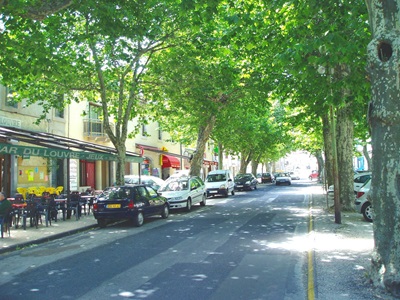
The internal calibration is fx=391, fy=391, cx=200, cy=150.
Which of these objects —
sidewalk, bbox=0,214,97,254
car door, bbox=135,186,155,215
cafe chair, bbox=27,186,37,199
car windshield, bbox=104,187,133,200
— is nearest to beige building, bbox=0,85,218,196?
cafe chair, bbox=27,186,37,199

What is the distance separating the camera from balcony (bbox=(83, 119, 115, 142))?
2541 cm

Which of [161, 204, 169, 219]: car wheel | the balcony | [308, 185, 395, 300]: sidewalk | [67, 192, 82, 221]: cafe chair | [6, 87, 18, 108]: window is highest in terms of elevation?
[6, 87, 18, 108]: window

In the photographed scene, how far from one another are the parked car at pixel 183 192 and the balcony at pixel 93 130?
362 inches

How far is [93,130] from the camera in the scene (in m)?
26.1

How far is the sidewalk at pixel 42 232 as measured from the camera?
10117mm

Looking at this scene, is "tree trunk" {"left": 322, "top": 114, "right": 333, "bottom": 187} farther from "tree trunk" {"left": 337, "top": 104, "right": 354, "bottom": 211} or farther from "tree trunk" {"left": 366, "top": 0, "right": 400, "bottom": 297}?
"tree trunk" {"left": 366, "top": 0, "right": 400, "bottom": 297}

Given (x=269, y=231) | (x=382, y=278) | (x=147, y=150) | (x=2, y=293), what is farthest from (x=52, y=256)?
(x=147, y=150)

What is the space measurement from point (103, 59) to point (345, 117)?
1020 cm

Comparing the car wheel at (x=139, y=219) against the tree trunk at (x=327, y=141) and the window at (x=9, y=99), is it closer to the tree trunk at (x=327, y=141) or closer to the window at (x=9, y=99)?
the tree trunk at (x=327, y=141)

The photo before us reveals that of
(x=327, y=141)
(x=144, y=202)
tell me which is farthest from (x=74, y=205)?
(x=327, y=141)

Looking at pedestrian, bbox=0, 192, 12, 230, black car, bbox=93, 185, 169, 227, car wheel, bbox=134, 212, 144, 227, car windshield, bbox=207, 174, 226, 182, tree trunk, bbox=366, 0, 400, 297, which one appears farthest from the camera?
car windshield, bbox=207, 174, 226, 182

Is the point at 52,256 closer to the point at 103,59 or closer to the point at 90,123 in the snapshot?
the point at 103,59

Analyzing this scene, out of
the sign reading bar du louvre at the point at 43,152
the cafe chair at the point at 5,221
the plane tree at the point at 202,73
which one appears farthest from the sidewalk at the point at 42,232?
the plane tree at the point at 202,73

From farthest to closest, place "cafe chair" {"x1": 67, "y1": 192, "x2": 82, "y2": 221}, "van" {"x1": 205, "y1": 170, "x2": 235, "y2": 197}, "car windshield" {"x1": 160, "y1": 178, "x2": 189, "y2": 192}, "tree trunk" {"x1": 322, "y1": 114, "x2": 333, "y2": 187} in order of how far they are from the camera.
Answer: "van" {"x1": 205, "y1": 170, "x2": 235, "y2": 197} < "tree trunk" {"x1": 322, "y1": 114, "x2": 333, "y2": 187} < "car windshield" {"x1": 160, "y1": 178, "x2": 189, "y2": 192} < "cafe chair" {"x1": 67, "y1": 192, "x2": 82, "y2": 221}
